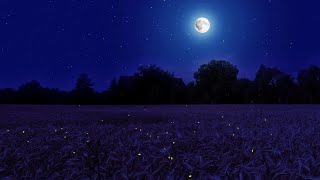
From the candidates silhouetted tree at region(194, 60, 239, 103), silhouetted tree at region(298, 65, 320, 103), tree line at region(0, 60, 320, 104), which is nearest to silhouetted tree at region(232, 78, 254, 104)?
tree line at region(0, 60, 320, 104)

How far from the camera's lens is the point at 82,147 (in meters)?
7.23

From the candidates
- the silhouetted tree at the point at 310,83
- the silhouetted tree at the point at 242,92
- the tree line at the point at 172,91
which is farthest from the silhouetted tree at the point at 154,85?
the silhouetted tree at the point at 310,83

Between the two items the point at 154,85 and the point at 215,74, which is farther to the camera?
the point at 215,74

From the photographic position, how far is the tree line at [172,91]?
62791 mm

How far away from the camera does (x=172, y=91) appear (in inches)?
2886

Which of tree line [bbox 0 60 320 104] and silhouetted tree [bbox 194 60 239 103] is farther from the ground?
silhouetted tree [bbox 194 60 239 103]

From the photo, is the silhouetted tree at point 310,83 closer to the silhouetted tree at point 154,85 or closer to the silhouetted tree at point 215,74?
the silhouetted tree at point 215,74

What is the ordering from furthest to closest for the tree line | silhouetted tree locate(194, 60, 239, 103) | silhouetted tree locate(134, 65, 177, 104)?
silhouetted tree locate(194, 60, 239, 103)
silhouetted tree locate(134, 65, 177, 104)
the tree line

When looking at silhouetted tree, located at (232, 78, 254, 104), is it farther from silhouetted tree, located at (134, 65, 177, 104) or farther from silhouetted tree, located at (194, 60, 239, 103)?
silhouetted tree, located at (134, 65, 177, 104)

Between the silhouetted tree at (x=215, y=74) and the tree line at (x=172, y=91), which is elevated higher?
the silhouetted tree at (x=215, y=74)

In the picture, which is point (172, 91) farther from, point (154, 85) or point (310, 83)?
point (310, 83)

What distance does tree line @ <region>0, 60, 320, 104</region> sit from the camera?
6279 cm

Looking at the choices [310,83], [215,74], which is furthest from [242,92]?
[215,74]

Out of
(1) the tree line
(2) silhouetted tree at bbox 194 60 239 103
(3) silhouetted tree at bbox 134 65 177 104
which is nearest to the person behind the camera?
(1) the tree line
